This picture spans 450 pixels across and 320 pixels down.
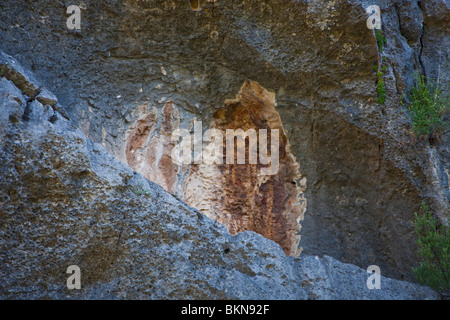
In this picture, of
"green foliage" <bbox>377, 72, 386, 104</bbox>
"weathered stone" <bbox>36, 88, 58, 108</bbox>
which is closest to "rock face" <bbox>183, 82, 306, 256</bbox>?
"green foliage" <bbox>377, 72, 386, 104</bbox>

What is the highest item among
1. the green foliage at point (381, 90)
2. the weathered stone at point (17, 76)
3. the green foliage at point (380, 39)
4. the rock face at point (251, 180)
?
the green foliage at point (380, 39)

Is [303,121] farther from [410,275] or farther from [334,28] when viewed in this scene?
[410,275]

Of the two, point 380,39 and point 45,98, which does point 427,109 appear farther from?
point 45,98

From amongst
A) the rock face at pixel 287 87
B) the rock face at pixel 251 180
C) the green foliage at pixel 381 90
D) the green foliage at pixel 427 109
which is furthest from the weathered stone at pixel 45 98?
the green foliage at pixel 427 109

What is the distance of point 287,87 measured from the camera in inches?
218

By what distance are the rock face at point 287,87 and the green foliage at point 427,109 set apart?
12 centimetres

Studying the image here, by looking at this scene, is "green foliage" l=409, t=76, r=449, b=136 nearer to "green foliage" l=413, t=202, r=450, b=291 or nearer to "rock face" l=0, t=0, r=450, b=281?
"rock face" l=0, t=0, r=450, b=281

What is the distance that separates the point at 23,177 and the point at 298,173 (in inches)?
125

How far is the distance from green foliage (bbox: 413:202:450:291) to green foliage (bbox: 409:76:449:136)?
86 centimetres

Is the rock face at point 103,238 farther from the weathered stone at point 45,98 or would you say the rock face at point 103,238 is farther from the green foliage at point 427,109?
the green foliage at point 427,109

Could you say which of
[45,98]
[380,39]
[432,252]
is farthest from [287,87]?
[45,98]

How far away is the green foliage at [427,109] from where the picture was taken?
16.6ft

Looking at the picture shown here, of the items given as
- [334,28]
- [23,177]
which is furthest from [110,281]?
[334,28]

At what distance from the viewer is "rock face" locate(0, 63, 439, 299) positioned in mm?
3527
